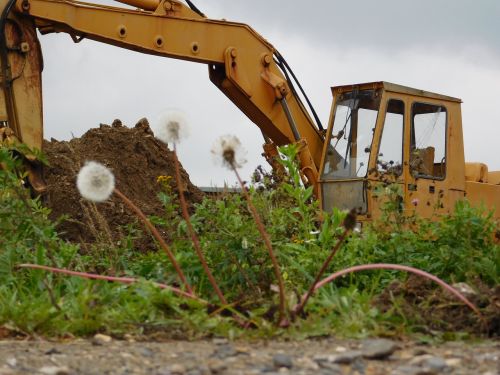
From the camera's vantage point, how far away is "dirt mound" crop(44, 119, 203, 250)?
49.4 feet

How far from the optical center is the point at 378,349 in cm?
→ 486

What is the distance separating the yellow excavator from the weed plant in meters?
3.36

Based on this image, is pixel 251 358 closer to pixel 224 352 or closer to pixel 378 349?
pixel 224 352

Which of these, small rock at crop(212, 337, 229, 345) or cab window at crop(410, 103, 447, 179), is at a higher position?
cab window at crop(410, 103, 447, 179)

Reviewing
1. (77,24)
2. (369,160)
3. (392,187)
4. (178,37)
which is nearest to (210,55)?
(178,37)

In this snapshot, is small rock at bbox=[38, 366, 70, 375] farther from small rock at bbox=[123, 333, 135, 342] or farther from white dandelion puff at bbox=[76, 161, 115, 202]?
white dandelion puff at bbox=[76, 161, 115, 202]

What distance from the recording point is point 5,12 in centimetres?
1148

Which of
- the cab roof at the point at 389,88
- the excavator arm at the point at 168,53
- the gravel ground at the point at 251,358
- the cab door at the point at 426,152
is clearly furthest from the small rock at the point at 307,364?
the cab roof at the point at 389,88

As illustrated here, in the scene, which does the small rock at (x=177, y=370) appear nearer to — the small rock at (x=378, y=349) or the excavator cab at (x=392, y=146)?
the small rock at (x=378, y=349)

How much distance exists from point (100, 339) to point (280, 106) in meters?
8.03

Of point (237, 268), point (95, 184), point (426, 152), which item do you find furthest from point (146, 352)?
point (426, 152)

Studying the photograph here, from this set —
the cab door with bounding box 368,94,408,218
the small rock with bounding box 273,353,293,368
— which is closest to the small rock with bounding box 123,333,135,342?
the small rock with bounding box 273,353,293,368

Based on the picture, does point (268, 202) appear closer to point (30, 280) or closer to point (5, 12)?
point (30, 280)

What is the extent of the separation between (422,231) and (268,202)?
1.42m
